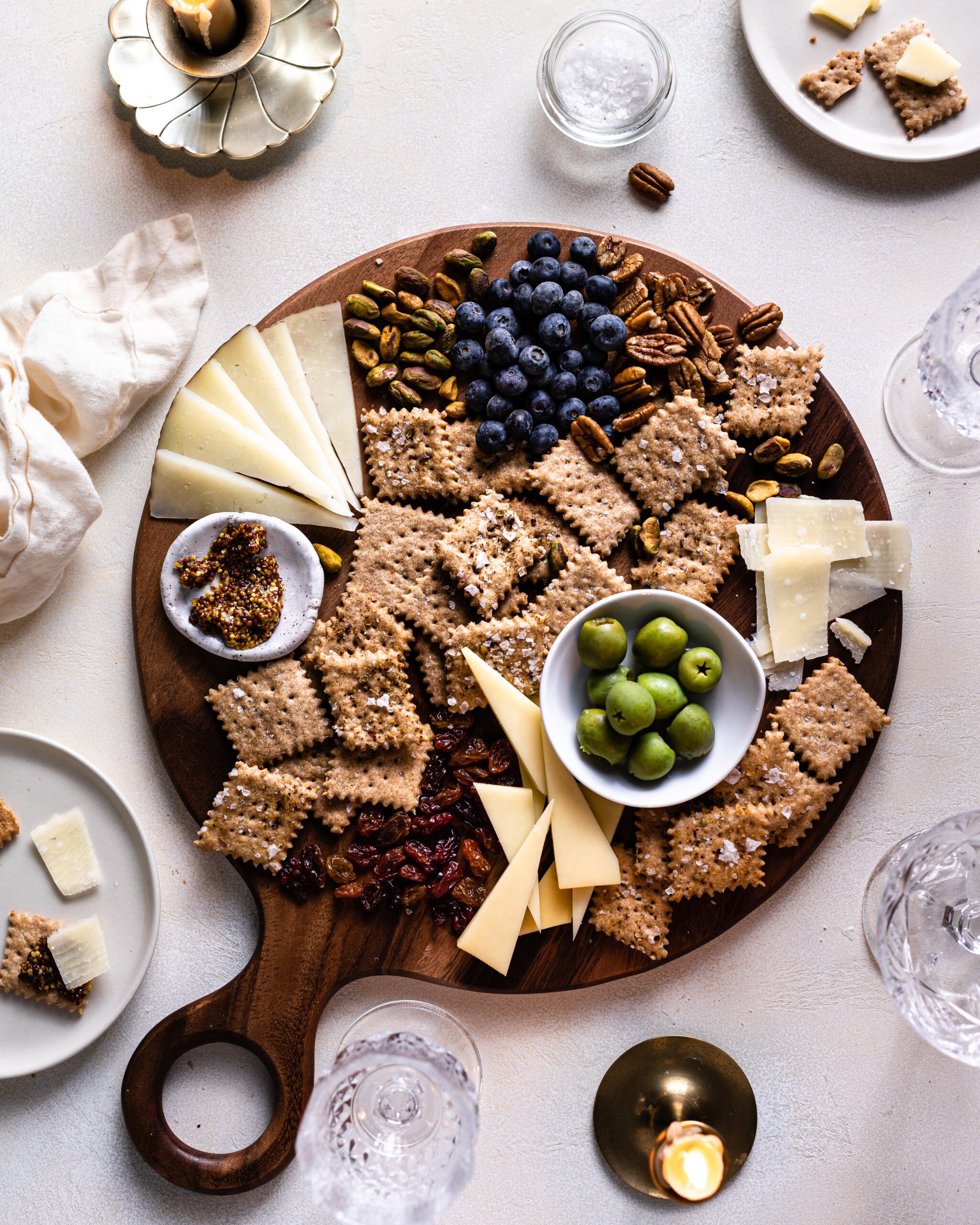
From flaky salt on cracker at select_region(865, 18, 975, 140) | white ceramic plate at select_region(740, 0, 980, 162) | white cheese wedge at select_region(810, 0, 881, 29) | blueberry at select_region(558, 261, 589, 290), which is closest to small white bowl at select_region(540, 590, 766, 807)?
blueberry at select_region(558, 261, 589, 290)

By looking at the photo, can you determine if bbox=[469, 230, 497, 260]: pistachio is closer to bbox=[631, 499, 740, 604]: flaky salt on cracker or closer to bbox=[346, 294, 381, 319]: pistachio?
bbox=[346, 294, 381, 319]: pistachio

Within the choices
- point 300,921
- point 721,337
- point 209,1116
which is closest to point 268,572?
point 300,921

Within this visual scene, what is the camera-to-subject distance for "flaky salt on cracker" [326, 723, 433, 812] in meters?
2.46

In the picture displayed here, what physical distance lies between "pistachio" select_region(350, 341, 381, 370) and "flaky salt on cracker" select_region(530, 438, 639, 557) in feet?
1.76

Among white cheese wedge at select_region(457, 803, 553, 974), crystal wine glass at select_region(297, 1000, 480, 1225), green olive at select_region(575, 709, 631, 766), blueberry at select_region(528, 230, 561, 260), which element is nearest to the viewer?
crystal wine glass at select_region(297, 1000, 480, 1225)

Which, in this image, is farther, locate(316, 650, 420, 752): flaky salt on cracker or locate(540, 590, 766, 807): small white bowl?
locate(316, 650, 420, 752): flaky salt on cracker

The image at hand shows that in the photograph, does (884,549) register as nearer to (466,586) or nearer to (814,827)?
(814,827)

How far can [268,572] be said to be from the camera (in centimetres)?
245

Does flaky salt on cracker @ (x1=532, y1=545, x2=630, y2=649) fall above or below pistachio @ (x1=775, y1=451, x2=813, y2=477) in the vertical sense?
below

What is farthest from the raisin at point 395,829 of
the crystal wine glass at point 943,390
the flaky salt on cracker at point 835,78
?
the flaky salt on cracker at point 835,78

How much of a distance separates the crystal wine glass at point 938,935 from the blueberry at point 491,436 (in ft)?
4.96

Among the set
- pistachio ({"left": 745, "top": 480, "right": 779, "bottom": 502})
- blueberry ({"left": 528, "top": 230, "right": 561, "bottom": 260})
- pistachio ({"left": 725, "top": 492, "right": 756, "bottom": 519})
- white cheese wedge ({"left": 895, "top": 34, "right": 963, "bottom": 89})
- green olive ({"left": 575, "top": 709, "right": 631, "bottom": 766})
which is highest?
white cheese wedge ({"left": 895, "top": 34, "right": 963, "bottom": 89})

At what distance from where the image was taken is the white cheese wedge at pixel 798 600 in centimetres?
243

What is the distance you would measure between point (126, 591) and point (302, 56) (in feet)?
5.31
